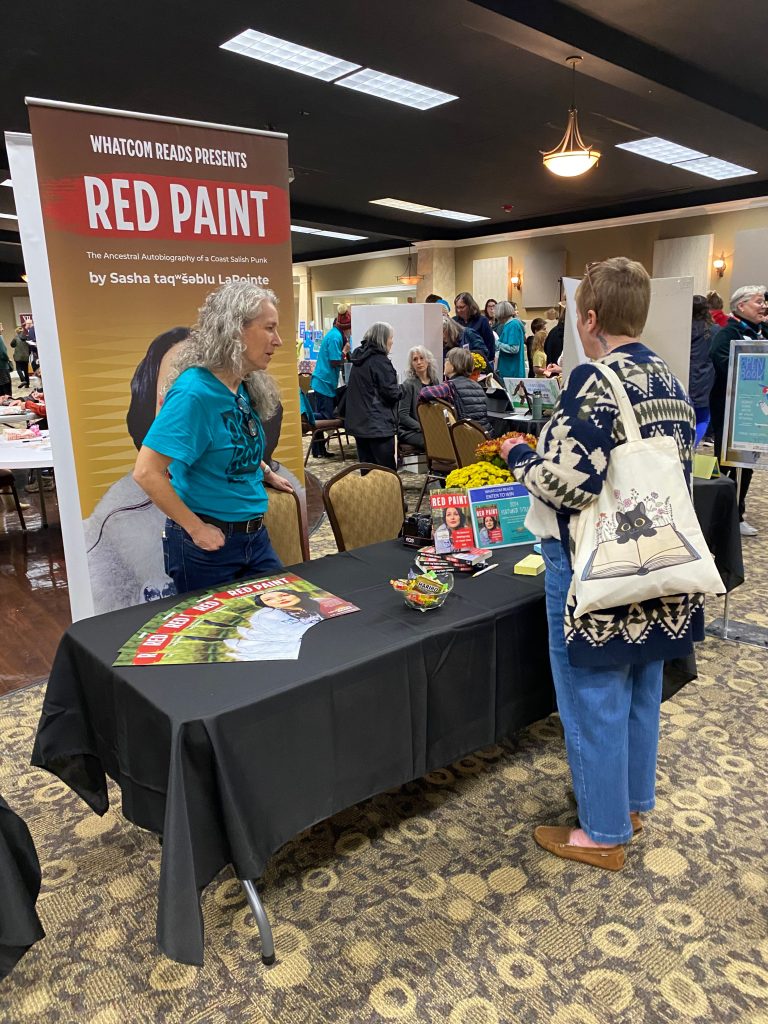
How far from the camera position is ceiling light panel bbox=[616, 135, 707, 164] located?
7.89m

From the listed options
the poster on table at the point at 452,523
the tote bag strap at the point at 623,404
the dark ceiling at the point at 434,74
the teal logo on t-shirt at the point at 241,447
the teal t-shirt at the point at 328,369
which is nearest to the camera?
the tote bag strap at the point at 623,404

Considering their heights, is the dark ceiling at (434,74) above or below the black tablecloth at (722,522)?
above

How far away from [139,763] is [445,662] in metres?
0.72

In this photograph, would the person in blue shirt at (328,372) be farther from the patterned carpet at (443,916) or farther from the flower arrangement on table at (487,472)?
the patterned carpet at (443,916)

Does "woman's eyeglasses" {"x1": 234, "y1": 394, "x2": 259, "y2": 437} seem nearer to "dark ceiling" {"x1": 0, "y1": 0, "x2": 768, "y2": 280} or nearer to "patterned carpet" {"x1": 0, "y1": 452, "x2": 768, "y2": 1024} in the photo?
"patterned carpet" {"x1": 0, "y1": 452, "x2": 768, "y2": 1024}

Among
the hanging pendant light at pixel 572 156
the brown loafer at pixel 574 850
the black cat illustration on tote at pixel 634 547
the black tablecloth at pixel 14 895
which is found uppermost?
the hanging pendant light at pixel 572 156

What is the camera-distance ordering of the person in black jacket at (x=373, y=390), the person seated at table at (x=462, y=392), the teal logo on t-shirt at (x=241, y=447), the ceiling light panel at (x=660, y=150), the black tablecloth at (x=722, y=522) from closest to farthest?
the teal logo on t-shirt at (x=241, y=447) → the black tablecloth at (x=722, y=522) → the person seated at table at (x=462, y=392) → the person in black jacket at (x=373, y=390) → the ceiling light panel at (x=660, y=150)

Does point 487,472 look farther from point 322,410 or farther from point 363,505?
point 322,410

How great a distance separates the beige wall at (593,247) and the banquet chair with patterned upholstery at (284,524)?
10.4 metres

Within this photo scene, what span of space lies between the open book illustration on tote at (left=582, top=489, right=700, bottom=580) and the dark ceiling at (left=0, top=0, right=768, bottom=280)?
4.09m

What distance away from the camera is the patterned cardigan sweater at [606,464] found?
146 centimetres

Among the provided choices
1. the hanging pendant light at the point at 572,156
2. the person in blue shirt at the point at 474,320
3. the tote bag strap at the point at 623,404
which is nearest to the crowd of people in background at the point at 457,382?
the person in blue shirt at the point at 474,320

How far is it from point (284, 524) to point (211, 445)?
2.54ft

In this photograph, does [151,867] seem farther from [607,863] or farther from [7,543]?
[7,543]
